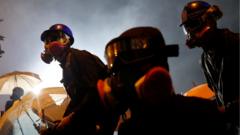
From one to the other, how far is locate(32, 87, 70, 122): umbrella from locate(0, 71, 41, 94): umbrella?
1.17m

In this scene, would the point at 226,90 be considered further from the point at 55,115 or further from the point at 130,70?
the point at 55,115

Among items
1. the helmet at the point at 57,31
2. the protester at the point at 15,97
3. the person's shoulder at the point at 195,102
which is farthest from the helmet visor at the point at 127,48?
the protester at the point at 15,97

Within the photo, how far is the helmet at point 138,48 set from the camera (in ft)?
11.0

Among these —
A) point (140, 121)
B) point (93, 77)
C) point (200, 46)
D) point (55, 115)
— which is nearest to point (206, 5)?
point (200, 46)

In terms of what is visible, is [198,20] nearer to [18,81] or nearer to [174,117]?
[174,117]

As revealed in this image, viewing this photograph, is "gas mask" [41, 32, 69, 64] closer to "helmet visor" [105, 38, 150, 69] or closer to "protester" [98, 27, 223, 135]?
"helmet visor" [105, 38, 150, 69]

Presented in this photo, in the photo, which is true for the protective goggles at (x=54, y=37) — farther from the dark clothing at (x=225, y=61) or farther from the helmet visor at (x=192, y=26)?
the dark clothing at (x=225, y=61)

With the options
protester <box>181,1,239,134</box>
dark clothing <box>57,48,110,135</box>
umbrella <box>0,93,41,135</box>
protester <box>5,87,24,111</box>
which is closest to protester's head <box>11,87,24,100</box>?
protester <box>5,87,24,111</box>

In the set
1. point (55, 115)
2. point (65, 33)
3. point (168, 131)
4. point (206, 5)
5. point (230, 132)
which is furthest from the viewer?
point (55, 115)

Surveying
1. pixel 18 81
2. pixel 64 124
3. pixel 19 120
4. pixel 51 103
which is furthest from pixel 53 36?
pixel 18 81

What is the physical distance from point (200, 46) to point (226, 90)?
30.9 inches

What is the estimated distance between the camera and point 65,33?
6.93 metres

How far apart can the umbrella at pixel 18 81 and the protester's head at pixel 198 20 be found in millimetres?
8841

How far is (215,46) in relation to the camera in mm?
5258
